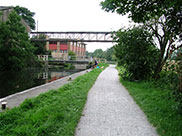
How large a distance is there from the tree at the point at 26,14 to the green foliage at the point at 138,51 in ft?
148

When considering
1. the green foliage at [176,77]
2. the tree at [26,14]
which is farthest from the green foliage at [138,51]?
the tree at [26,14]

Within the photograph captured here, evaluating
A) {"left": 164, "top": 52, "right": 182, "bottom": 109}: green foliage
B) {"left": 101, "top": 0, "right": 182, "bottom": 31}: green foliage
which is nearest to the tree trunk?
{"left": 101, "top": 0, "right": 182, "bottom": 31}: green foliage

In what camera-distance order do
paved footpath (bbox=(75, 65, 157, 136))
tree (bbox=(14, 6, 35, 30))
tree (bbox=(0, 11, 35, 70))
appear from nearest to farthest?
paved footpath (bbox=(75, 65, 157, 136))
tree (bbox=(0, 11, 35, 70))
tree (bbox=(14, 6, 35, 30))

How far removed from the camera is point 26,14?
163 feet

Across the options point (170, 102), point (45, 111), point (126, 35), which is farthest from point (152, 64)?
point (45, 111)

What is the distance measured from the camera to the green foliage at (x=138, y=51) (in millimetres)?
10195

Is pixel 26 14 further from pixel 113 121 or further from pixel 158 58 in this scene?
pixel 113 121

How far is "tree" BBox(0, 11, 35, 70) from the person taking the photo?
21344mm

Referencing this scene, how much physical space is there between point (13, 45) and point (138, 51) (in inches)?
690

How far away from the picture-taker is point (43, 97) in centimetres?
642

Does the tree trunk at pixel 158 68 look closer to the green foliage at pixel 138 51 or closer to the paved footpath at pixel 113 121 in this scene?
the green foliage at pixel 138 51

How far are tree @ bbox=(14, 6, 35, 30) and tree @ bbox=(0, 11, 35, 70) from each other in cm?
2838

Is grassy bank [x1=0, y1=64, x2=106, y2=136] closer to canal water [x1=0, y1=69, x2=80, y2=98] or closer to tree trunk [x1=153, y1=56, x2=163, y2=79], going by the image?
canal water [x1=0, y1=69, x2=80, y2=98]

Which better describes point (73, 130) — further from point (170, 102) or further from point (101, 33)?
point (101, 33)
